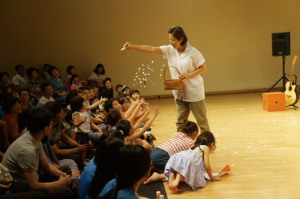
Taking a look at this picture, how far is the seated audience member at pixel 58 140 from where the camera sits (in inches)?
102

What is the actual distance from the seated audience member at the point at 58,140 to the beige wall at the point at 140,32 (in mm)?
5580

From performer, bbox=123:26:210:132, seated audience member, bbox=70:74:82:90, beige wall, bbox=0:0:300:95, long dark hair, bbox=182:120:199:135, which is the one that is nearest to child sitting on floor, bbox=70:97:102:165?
performer, bbox=123:26:210:132

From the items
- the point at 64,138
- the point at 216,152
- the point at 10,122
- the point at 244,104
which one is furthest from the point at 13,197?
the point at 244,104

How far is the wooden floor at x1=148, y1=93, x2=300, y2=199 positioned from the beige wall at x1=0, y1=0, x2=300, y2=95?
9.92 ft

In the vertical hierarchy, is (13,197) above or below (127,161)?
below

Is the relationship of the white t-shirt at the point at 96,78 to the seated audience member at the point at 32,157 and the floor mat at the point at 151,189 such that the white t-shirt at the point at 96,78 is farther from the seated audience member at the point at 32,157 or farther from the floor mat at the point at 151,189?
the seated audience member at the point at 32,157

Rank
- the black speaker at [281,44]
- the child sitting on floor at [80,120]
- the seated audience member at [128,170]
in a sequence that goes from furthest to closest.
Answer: the black speaker at [281,44] → the child sitting on floor at [80,120] → the seated audience member at [128,170]

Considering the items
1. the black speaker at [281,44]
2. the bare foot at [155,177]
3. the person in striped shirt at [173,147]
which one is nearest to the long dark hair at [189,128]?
the person in striped shirt at [173,147]

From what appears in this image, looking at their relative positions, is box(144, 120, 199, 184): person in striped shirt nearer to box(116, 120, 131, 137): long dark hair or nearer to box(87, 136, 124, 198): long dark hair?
box(116, 120, 131, 137): long dark hair

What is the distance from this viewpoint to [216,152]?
3359 millimetres

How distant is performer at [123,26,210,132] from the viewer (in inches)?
118

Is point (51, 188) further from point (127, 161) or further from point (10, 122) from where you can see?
point (10, 122)

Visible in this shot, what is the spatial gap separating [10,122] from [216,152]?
2.28 meters

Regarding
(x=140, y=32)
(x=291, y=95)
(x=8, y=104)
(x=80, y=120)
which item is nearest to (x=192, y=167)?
(x=80, y=120)
